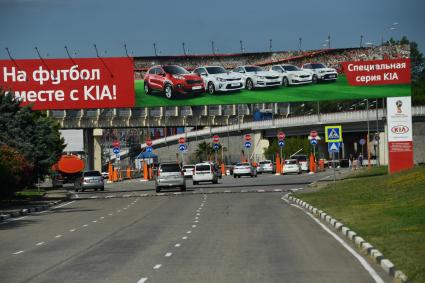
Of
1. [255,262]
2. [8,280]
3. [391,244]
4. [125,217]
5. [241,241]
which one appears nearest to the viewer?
[8,280]

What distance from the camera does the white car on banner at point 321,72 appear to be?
185ft

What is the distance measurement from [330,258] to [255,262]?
5.31 feet

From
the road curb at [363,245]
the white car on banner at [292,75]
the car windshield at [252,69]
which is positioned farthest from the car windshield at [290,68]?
the road curb at [363,245]

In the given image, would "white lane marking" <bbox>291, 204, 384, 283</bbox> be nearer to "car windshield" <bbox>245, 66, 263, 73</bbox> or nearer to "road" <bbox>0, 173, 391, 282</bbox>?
"road" <bbox>0, 173, 391, 282</bbox>

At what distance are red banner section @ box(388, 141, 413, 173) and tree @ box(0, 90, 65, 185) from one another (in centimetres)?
2120

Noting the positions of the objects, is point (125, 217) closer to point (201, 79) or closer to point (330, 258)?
point (330, 258)

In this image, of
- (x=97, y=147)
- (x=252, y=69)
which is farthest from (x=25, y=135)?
(x=97, y=147)

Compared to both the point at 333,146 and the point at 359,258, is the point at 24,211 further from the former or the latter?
the point at 359,258

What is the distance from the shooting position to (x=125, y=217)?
34.3 m

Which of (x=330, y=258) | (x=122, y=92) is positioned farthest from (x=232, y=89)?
(x=330, y=258)

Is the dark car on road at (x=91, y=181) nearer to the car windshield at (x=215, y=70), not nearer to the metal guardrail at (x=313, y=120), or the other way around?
the car windshield at (x=215, y=70)

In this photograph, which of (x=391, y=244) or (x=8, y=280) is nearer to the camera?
(x=8, y=280)

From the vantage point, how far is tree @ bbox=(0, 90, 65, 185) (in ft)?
191

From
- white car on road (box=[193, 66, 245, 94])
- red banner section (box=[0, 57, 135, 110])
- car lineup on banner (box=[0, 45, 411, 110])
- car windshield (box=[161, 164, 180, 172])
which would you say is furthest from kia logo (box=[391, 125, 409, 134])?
red banner section (box=[0, 57, 135, 110])
